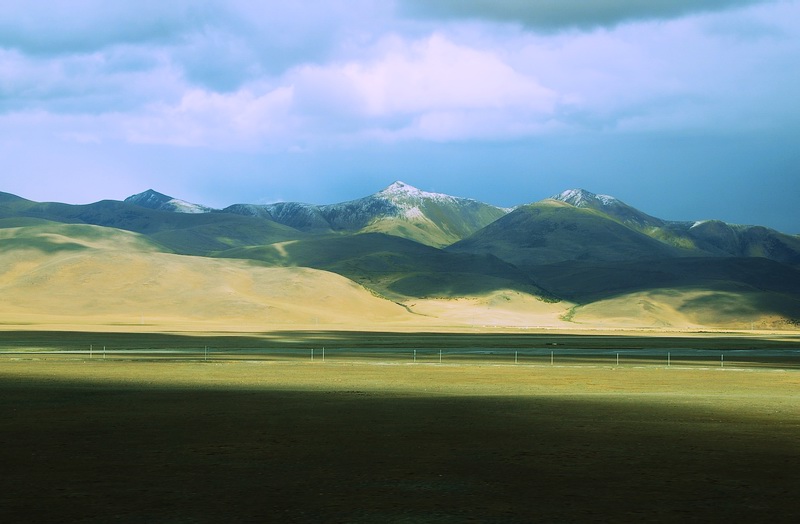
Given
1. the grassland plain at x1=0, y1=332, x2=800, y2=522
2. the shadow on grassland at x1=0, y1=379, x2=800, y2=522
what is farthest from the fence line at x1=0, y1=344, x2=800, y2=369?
the shadow on grassland at x1=0, y1=379, x2=800, y2=522

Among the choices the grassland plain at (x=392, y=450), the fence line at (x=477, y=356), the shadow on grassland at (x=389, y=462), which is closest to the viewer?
the shadow on grassland at (x=389, y=462)

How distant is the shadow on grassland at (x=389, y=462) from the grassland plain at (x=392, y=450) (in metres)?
0.06

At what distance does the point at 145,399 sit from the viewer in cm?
3269

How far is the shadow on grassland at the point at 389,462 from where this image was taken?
47.1 feet

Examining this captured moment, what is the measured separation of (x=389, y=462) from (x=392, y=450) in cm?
171

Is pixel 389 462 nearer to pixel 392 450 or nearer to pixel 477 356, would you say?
pixel 392 450

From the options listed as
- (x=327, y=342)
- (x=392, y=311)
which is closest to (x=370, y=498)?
(x=327, y=342)

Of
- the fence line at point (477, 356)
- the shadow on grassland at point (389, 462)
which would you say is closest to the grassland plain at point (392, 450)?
the shadow on grassland at point (389, 462)

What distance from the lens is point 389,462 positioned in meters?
19.1

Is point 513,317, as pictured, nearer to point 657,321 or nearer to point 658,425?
point 657,321

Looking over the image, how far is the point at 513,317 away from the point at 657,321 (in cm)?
2675

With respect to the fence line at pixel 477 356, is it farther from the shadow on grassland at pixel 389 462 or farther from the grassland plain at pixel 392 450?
the shadow on grassland at pixel 389 462

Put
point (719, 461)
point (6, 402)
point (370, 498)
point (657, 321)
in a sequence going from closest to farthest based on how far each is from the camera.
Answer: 1. point (370, 498)
2. point (719, 461)
3. point (6, 402)
4. point (657, 321)

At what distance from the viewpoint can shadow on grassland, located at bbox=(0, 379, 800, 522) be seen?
14359 millimetres
